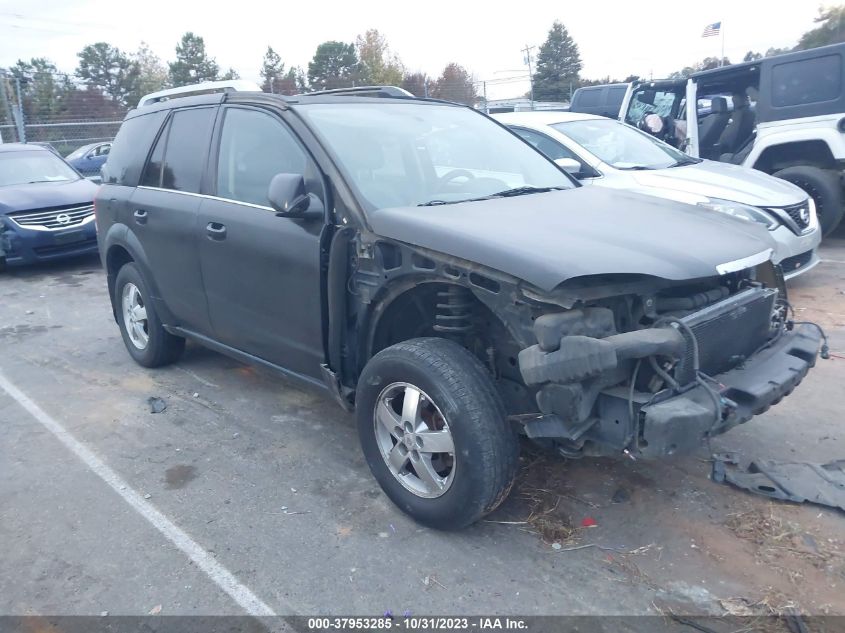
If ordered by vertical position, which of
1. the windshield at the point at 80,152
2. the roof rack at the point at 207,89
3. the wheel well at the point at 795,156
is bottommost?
the wheel well at the point at 795,156

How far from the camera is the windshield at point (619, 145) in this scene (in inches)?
287

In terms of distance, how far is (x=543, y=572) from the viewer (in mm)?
3055

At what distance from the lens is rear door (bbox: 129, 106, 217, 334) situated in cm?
462

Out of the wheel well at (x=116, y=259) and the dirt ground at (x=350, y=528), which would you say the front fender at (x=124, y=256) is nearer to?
the wheel well at (x=116, y=259)

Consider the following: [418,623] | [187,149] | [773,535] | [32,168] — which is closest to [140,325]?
[187,149]

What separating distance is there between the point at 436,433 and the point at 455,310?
21.9 inches

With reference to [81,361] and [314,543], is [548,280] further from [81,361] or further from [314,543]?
[81,361]

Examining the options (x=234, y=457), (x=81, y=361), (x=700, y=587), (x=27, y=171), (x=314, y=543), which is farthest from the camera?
(x=27, y=171)

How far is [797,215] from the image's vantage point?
6551 millimetres

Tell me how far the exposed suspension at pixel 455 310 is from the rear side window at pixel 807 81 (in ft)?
24.2

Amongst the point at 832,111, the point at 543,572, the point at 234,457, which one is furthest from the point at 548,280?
the point at 832,111

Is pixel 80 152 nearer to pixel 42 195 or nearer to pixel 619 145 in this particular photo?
pixel 42 195

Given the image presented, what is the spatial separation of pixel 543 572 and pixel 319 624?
95 cm

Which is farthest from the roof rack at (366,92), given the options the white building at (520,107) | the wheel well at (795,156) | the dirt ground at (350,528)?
the white building at (520,107)
